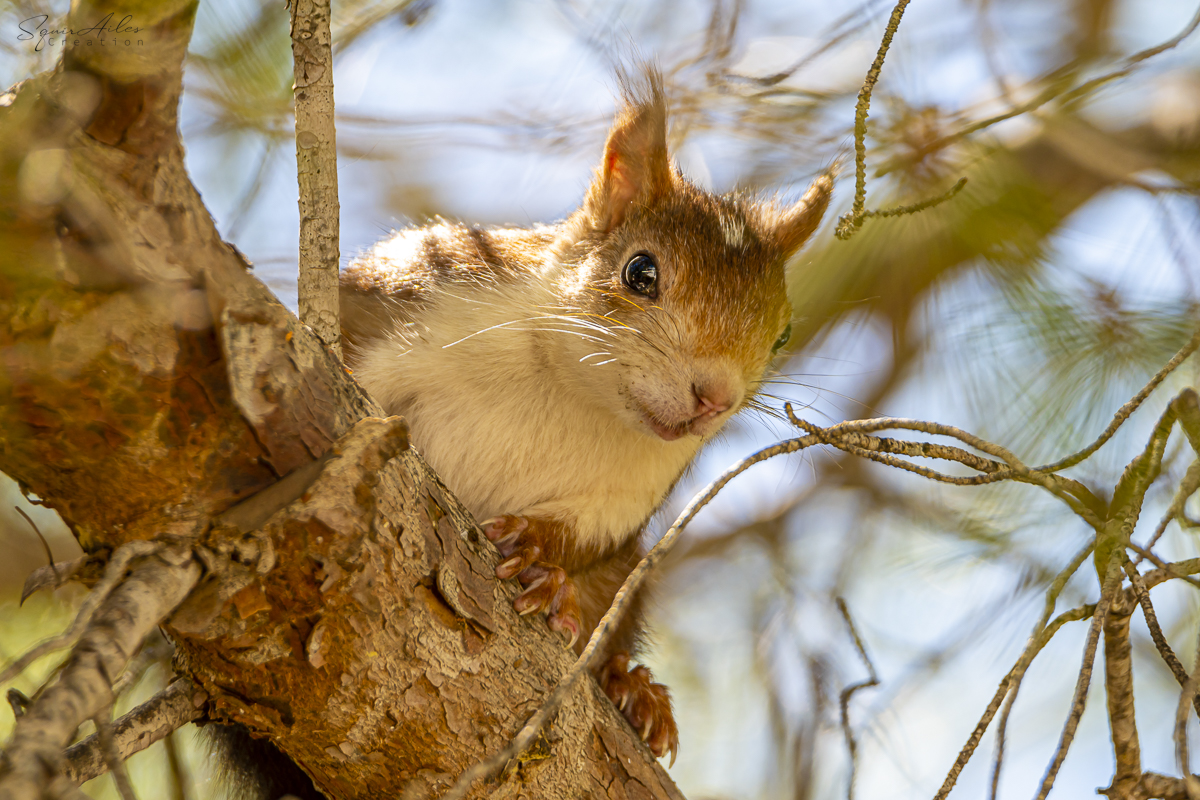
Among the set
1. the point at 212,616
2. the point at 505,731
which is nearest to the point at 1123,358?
the point at 505,731

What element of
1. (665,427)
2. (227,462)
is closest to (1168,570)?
(665,427)

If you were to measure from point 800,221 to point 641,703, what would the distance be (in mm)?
1232

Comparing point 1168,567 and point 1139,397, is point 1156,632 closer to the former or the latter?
point 1168,567

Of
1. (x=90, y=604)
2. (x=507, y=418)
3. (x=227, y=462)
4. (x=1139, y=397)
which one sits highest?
(x=507, y=418)

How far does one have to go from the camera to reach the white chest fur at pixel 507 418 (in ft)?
6.15

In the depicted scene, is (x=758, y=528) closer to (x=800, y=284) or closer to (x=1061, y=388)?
(x=800, y=284)

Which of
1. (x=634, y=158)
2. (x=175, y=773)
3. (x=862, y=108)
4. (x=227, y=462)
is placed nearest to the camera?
(x=227, y=462)

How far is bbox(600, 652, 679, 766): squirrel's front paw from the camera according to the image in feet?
6.51

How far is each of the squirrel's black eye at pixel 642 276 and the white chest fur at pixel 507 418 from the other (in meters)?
0.19

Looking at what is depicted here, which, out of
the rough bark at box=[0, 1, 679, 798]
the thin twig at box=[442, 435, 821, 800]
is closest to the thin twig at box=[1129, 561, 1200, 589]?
the thin twig at box=[442, 435, 821, 800]

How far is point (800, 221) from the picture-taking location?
2.30 m

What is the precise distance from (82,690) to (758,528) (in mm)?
2848

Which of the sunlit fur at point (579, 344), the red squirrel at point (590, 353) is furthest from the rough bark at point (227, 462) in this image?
the sunlit fur at point (579, 344)

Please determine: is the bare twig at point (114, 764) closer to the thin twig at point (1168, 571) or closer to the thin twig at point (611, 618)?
the thin twig at point (611, 618)
